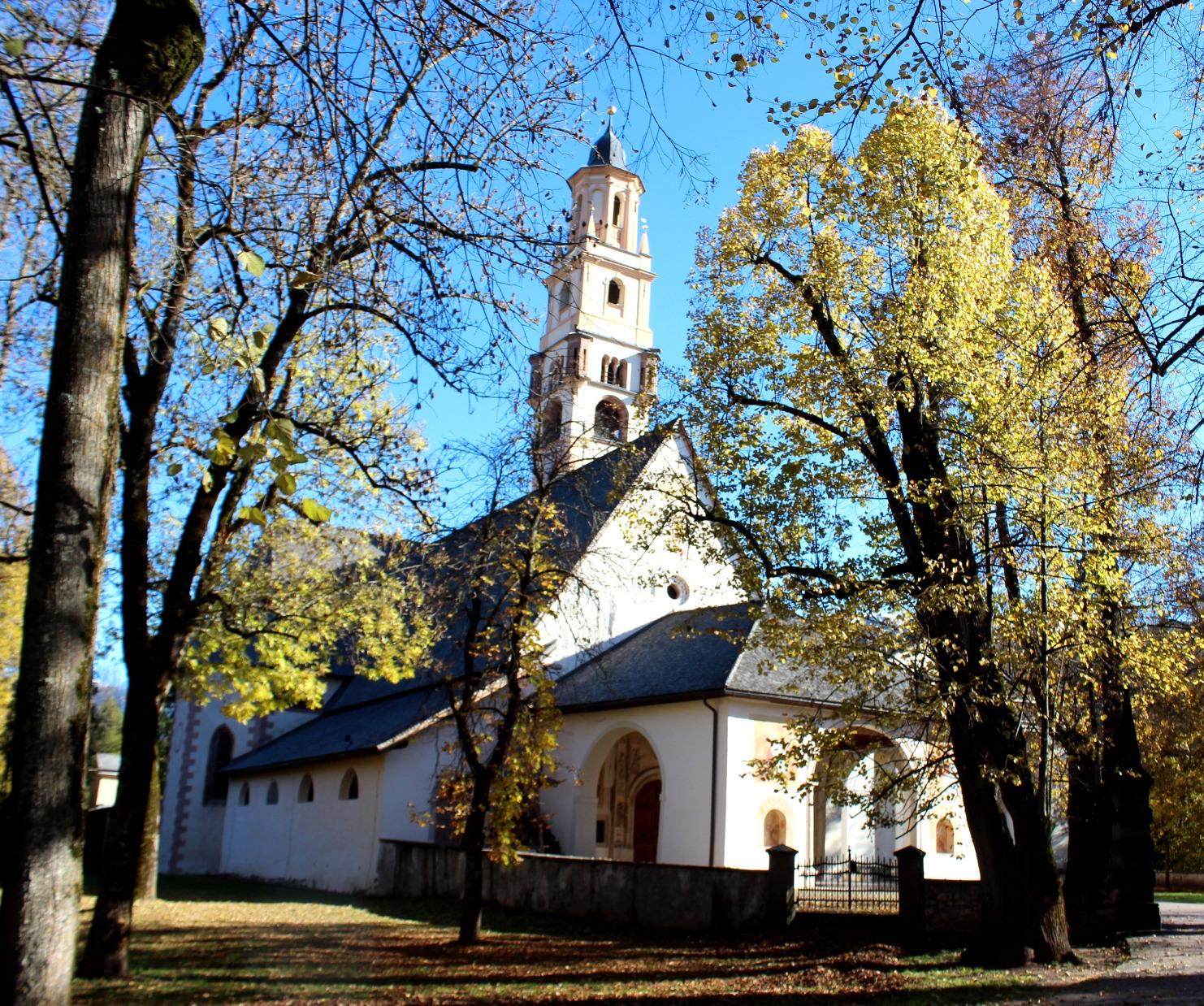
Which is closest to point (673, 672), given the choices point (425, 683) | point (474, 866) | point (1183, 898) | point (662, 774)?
point (662, 774)

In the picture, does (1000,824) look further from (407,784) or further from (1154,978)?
(407,784)

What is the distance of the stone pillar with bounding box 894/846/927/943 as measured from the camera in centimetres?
1496

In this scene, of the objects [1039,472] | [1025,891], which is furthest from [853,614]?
[1025,891]

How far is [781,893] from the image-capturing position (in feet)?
52.1

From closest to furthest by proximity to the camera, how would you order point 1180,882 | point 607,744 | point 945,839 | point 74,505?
1. point 74,505
2. point 607,744
3. point 945,839
4. point 1180,882

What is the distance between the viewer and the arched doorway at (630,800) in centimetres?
2533

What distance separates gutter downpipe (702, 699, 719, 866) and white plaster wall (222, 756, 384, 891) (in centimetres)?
866

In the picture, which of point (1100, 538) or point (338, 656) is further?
point (338, 656)

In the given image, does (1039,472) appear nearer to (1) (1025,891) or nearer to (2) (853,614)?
(2) (853,614)

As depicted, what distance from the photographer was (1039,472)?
13.1m

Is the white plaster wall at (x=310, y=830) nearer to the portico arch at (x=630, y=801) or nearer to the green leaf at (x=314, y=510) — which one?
the portico arch at (x=630, y=801)

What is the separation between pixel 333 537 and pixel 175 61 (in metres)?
12.9

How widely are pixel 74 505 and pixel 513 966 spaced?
926 cm

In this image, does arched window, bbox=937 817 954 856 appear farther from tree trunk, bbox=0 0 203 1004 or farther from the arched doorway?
tree trunk, bbox=0 0 203 1004
